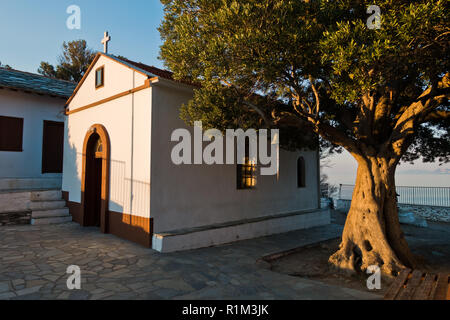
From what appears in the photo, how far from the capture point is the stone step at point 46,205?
33.2 feet

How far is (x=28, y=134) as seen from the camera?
12.2 meters

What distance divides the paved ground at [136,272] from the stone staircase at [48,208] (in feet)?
5.19

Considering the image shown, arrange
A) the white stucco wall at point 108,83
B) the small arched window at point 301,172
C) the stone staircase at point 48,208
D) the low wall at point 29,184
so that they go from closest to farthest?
the white stucco wall at point 108,83 < the stone staircase at point 48,208 < the low wall at point 29,184 < the small arched window at point 301,172

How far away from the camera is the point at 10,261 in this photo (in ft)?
19.2

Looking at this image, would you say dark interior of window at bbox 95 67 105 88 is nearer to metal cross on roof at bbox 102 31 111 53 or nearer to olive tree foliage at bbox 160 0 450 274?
metal cross on roof at bbox 102 31 111 53

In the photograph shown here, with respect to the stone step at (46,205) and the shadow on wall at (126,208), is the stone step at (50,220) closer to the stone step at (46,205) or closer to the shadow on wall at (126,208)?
the stone step at (46,205)

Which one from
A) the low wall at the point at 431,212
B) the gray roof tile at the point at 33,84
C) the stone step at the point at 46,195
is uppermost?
the gray roof tile at the point at 33,84

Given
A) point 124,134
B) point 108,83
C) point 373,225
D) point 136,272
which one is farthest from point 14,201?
point 373,225

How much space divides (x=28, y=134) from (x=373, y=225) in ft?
43.6

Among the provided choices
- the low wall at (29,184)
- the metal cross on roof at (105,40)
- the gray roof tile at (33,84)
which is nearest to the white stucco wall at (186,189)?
the metal cross on roof at (105,40)

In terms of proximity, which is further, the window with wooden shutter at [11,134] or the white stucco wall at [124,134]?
the window with wooden shutter at [11,134]

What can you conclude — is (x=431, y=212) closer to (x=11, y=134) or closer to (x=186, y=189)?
(x=186, y=189)
